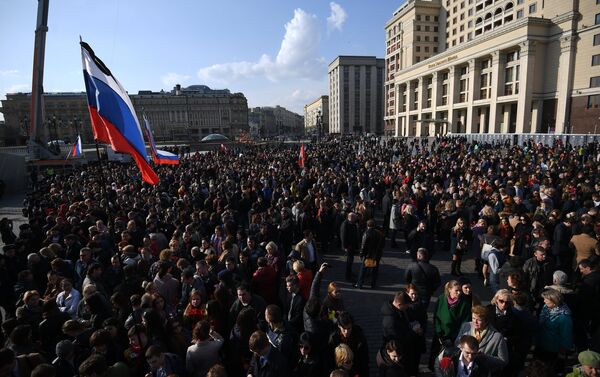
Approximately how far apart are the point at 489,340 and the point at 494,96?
48.8 m

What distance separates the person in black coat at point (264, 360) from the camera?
10.3ft

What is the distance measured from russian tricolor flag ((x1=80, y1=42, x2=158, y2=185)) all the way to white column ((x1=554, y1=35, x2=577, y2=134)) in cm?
4530

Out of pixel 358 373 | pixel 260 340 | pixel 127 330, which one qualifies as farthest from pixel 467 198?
pixel 127 330

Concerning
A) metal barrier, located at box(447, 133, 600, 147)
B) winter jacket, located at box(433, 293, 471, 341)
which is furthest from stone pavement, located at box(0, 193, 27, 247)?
metal barrier, located at box(447, 133, 600, 147)

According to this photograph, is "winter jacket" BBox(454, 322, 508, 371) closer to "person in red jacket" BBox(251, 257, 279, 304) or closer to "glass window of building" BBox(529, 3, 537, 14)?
"person in red jacket" BBox(251, 257, 279, 304)

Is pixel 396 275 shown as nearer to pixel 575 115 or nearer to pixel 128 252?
pixel 128 252

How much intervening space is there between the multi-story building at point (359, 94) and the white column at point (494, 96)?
64638mm

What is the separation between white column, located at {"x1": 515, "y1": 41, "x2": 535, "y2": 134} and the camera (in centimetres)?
3878

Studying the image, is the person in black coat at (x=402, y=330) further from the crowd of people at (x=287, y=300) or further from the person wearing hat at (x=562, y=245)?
the person wearing hat at (x=562, y=245)

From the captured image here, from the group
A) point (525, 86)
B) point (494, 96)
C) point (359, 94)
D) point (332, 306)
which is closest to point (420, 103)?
point (494, 96)

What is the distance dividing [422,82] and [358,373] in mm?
63051

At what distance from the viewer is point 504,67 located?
42.7 m

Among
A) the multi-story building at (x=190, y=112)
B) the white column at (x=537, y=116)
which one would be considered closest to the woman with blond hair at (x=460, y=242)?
the white column at (x=537, y=116)

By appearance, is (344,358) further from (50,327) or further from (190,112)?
(190,112)
